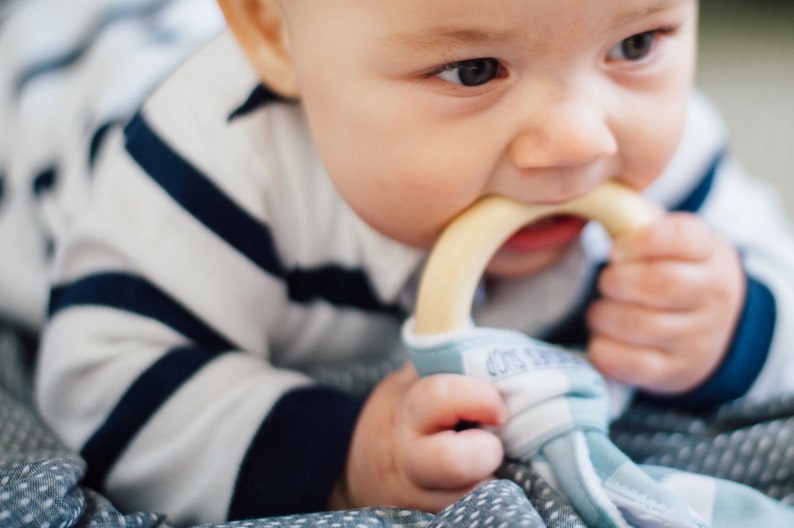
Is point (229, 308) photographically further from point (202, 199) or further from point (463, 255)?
point (463, 255)

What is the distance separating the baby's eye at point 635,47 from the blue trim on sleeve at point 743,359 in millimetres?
228

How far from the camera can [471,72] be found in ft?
1.75

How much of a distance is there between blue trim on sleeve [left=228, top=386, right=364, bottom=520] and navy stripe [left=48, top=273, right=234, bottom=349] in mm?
89

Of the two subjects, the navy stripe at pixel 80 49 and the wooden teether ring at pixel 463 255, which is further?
the navy stripe at pixel 80 49

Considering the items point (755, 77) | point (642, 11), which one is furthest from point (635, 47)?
point (755, 77)

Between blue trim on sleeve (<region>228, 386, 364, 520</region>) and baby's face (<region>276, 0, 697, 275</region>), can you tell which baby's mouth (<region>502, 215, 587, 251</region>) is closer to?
baby's face (<region>276, 0, 697, 275</region>)

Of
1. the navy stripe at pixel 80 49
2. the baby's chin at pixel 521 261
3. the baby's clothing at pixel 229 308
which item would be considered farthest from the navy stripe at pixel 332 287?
the navy stripe at pixel 80 49

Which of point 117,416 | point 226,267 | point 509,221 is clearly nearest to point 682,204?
point 509,221

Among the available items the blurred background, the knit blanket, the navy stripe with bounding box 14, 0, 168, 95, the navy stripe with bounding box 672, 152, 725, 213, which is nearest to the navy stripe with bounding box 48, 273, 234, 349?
the knit blanket

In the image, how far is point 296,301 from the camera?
74 cm

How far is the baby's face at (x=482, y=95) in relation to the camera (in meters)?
0.50

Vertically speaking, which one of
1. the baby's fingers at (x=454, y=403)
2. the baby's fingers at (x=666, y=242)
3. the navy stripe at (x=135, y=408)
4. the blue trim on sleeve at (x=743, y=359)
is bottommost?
the blue trim on sleeve at (x=743, y=359)

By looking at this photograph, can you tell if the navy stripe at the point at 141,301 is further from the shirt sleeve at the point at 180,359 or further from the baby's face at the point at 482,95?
the baby's face at the point at 482,95

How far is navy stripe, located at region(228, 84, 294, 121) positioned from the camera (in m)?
0.70
